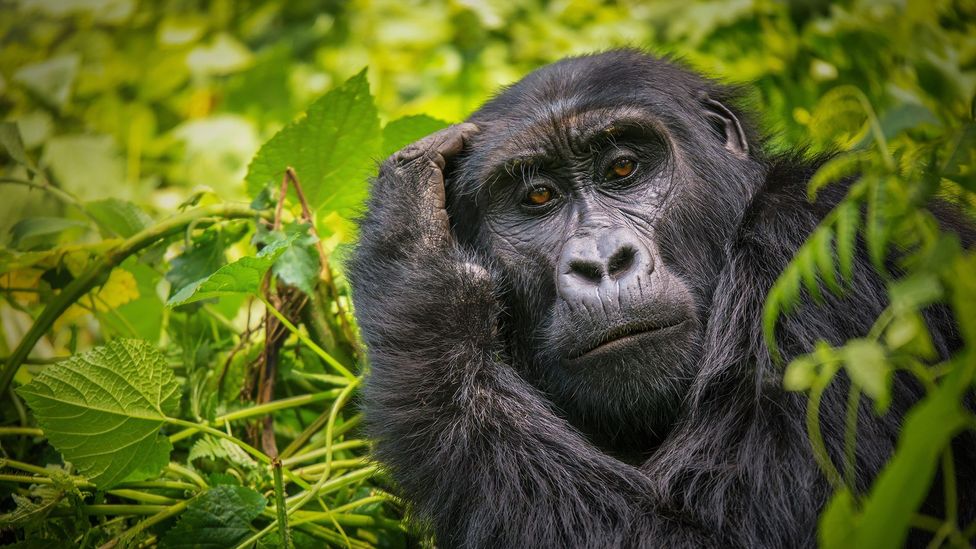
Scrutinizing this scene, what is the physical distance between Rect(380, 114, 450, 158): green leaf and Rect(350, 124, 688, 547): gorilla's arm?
554mm

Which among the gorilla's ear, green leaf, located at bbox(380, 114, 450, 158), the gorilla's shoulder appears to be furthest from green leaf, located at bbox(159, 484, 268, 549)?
the gorilla's ear

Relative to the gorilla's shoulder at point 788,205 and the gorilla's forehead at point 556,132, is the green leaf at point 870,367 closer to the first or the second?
the gorilla's shoulder at point 788,205

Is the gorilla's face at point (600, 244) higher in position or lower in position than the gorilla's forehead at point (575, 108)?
lower

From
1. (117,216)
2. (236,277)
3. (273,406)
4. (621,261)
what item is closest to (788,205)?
(621,261)

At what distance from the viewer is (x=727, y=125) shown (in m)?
3.71

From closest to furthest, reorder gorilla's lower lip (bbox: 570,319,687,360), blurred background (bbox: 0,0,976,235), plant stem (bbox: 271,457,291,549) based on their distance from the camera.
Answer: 1. plant stem (bbox: 271,457,291,549)
2. gorilla's lower lip (bbox: 570,319,687,360)
3. blurred background (bbox: 0,0,976,235)

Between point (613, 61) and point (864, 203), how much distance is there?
4.07 feet

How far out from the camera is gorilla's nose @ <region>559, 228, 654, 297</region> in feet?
9.86

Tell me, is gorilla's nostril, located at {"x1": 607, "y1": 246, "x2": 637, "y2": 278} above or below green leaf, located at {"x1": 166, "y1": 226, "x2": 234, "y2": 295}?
below

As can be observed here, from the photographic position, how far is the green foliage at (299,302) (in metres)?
1.62

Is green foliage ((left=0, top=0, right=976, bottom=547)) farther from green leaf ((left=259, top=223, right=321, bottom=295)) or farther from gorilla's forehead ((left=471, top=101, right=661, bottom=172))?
gorilla's forehead ((left=471, top=101, right=661, bottom=172))

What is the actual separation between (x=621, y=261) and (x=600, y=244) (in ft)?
0.32

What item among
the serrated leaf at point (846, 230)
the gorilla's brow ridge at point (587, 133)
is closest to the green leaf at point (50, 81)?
the gorilla's brow ridge at point (587, 133)

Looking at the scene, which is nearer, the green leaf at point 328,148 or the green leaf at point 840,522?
the green leaf at point 840,522
